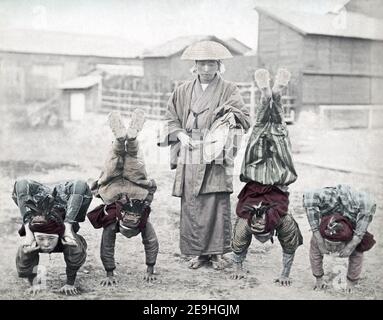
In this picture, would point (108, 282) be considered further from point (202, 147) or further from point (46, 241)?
point (202, 147)

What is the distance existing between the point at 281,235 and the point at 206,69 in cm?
135

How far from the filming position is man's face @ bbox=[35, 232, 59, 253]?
12.8ft

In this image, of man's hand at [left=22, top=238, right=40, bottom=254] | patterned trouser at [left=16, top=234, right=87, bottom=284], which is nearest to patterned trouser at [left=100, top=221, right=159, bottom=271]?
patterned trouser at [left=16, top=234, right=87, bottom=284]

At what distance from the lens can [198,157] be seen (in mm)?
4141

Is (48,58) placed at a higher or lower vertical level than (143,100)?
higher

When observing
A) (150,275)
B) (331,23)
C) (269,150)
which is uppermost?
(331,23)

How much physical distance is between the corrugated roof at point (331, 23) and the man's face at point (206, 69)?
2.16 feet

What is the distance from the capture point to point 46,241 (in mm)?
3910

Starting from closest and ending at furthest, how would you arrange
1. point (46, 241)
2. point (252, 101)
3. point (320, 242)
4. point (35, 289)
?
point (46, 241) < point (320, 242) < point (35, 289) < point (252, 101)

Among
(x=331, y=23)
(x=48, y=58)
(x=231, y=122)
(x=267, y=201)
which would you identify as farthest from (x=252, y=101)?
(x=48, y=58)

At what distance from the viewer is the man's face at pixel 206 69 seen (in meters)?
4.10

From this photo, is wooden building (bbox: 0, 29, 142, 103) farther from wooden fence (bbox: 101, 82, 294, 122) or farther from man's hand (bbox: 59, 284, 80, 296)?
man's hand (bbox: 59, 284, 80, 296)

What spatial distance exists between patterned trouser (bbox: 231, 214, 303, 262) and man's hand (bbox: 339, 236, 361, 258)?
0.32 meters
